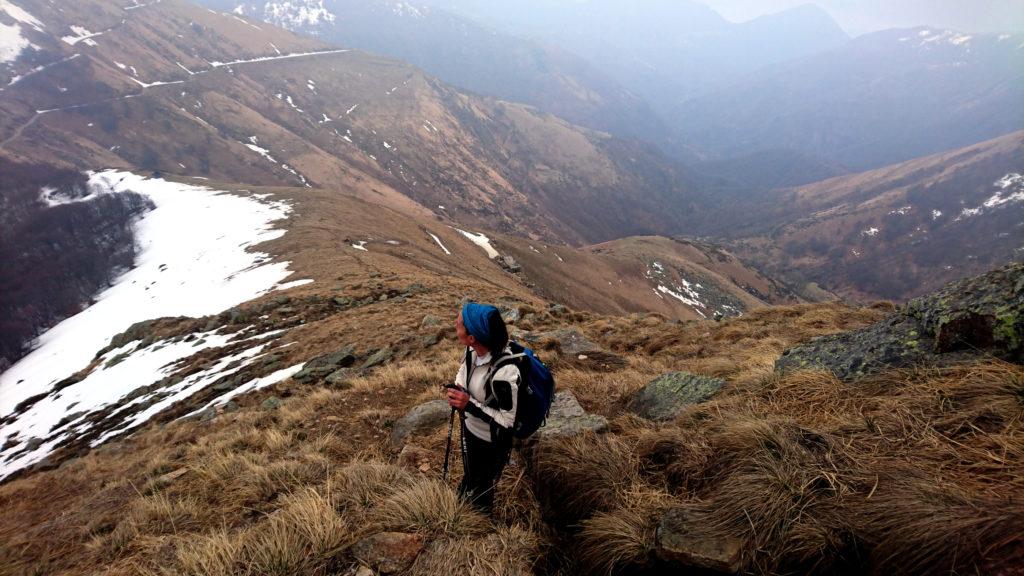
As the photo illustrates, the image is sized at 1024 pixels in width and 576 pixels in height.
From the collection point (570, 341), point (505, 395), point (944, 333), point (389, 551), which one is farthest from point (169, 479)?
point (944, 333)

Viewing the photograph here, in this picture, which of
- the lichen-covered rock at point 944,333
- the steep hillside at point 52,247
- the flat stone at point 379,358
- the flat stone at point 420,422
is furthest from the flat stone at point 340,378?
the steep hillside at point 52,247

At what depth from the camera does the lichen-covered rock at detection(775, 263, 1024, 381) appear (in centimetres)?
424

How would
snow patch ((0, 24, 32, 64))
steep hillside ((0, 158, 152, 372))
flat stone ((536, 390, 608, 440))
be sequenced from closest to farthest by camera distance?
flat stone ((536, 390, 608, 440)) < steep hillside ((0, 158, 152, 372)) < snow patch ((0, 24, 32, 64))

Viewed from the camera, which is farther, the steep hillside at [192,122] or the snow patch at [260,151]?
the snow patch at [260,151]

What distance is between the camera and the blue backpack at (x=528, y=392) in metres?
3.48

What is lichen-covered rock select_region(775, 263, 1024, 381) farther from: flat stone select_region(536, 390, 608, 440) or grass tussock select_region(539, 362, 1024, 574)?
flat stone select_region(536, 390, 608, 440)

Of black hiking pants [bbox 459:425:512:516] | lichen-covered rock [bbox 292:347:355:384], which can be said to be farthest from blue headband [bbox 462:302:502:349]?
lichen-covered rock [bbox 292:347:355:384]

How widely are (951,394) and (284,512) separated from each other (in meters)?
5.72

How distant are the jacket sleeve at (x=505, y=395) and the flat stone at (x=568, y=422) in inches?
66.6

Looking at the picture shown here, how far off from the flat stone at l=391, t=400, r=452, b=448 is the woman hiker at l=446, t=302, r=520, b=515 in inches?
113

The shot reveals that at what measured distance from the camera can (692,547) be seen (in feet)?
9.56

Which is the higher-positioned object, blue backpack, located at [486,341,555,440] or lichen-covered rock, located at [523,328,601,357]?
blue backpack, located at [486,341,555,440]

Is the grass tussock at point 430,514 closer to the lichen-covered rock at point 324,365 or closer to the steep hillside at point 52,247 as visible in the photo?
the lichen-covered rock at point 324,365

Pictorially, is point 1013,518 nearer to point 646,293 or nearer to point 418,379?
point 418,379
